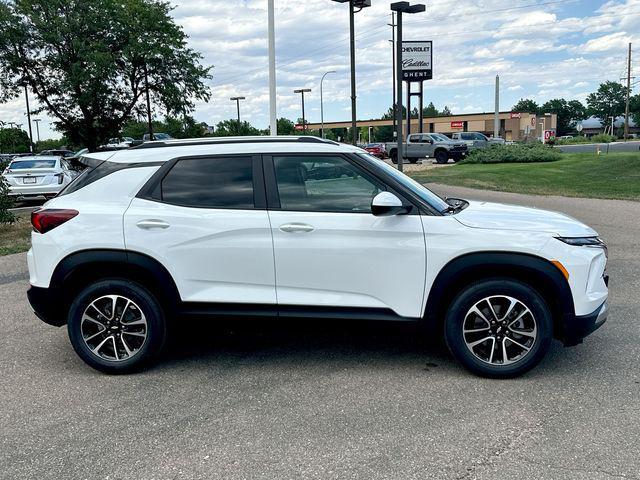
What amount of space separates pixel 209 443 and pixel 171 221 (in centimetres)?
164

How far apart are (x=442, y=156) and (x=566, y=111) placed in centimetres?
12160

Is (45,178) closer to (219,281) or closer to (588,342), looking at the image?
(219,281)

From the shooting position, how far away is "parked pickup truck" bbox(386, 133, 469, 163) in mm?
32312

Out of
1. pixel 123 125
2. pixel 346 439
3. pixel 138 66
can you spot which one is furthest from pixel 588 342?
pixel 123 125

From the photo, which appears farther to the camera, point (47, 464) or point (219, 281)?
point (219, 281)

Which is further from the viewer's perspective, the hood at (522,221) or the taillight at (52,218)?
the taillight at (52,218)

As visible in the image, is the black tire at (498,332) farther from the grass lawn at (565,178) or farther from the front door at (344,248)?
the grass lawn at (565,178)

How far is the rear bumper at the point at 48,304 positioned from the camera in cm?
432

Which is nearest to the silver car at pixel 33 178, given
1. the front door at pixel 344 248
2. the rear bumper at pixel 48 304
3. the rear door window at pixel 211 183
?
the rear bumper at pixel 48 304

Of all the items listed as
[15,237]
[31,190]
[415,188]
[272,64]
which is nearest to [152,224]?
[415,188]

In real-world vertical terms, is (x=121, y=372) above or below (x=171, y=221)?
below

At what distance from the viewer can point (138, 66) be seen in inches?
1224

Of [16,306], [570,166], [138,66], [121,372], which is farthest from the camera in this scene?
[138,66]

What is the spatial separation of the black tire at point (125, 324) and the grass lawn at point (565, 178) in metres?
14.0
